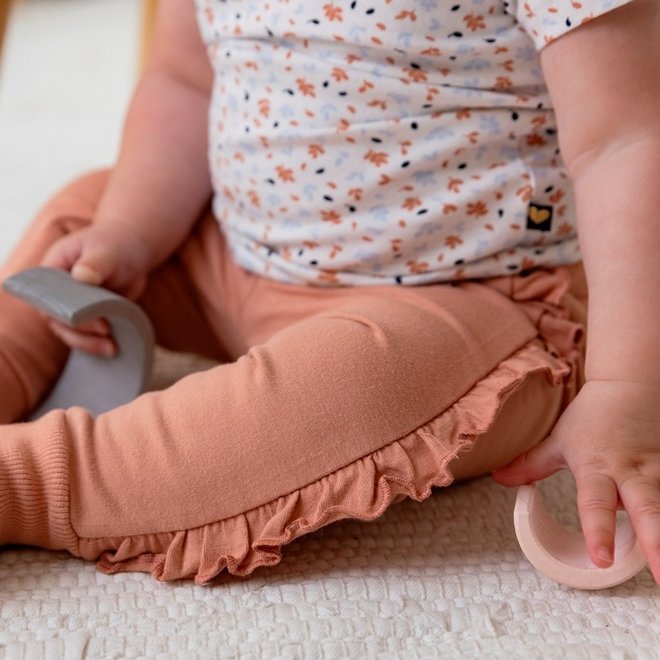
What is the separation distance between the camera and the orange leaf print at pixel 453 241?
2.31 ft

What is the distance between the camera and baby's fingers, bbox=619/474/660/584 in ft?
1.67

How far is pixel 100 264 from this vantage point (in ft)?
2.53

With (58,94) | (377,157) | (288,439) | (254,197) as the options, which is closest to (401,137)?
(377,157)

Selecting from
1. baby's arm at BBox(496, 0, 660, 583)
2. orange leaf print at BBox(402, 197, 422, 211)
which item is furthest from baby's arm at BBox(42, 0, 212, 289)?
baby's arm at BBox(496, 0, 660, 583)

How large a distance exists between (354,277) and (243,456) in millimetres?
201

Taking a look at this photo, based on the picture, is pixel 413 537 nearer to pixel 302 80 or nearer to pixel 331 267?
pixel 331 267

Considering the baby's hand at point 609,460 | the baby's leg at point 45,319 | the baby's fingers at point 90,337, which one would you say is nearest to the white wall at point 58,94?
the baby's leg at point 45,319

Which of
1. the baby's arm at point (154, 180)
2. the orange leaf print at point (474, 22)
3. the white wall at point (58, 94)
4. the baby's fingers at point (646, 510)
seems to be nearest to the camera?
the baby's fingers at point (646, 510)

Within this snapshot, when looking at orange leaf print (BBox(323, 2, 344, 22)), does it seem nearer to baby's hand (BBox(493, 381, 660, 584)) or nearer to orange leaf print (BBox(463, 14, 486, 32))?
orange leaf print (BBox(463, 14, 486, 32))

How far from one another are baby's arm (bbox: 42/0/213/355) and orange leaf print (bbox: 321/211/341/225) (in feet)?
0.51

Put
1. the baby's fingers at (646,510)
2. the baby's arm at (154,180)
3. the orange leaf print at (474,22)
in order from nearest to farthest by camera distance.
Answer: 1. the baby's fingers at (646,510)
2. the orange leaf print at (474,22)
3. the baby's arm at (154,180)

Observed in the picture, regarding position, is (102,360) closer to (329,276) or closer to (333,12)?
(329,276)

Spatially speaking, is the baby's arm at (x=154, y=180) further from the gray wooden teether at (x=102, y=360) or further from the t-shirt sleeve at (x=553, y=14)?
the t-shirt sleeve at (x=553, y=14)

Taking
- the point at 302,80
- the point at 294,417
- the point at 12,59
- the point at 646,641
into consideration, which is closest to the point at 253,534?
the point at 294,417
